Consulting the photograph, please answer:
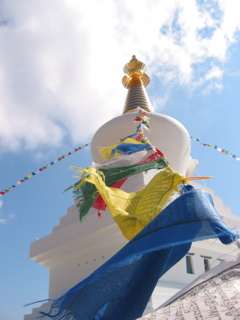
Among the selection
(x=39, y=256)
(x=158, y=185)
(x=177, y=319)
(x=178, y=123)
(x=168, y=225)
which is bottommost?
(x=177, y=319)

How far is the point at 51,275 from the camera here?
7.25 m

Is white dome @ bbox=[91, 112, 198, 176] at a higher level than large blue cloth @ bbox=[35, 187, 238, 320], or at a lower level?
higher

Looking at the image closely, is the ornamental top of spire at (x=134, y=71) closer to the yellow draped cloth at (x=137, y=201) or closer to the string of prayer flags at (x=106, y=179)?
the string of prayer flags at (x=106, y=179)

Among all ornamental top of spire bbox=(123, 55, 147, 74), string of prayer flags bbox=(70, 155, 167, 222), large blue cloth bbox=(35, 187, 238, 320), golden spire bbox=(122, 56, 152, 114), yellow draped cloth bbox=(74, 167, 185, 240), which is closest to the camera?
large blue cloth bbox=(35, 187, 238, 320)

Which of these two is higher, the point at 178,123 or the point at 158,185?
the point at 178,123

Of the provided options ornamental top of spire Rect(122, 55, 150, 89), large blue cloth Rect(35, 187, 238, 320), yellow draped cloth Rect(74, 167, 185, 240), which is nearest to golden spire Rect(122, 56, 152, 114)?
ornamental top of spire Rect(122, 55, 150, 89)

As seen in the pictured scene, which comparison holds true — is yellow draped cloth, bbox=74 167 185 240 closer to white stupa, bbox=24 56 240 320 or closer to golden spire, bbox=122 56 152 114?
white stupa, bbox=24 56 240 320

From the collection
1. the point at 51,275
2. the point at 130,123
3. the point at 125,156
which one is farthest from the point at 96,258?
the point at 130,123

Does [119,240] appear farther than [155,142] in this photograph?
No

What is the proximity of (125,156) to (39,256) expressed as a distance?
4720 mm

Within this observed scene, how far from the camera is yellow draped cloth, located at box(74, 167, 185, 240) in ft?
9.09

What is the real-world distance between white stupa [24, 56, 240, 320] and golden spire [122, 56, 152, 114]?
2.63 metres

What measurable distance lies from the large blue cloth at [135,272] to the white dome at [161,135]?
5.56m

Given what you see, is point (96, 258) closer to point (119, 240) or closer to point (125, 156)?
point (119, 240)
